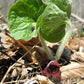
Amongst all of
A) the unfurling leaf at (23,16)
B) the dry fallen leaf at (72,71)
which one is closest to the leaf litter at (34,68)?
the dry fallen leaf at (72,71)

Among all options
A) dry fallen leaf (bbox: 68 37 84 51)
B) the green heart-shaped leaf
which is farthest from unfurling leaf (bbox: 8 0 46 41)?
dry fallen leaf (bbox: 68 37 84 51)

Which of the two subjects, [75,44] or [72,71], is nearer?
[72,71]

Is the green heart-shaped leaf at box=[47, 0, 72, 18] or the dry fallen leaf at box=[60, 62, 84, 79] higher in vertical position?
the green heart-shaped leaf at box=[47, 0, 72, 18]

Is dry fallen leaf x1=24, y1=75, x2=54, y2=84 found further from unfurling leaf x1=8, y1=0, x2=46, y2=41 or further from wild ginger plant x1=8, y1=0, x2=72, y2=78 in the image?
unfurling leaf x1=8, y1=0, x2=46, y2=41

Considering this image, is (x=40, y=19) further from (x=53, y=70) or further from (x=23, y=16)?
(x=53, y=70)

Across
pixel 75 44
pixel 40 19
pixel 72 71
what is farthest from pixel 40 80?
pixel 75 44

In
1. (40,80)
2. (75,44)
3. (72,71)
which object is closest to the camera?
(40,80)
